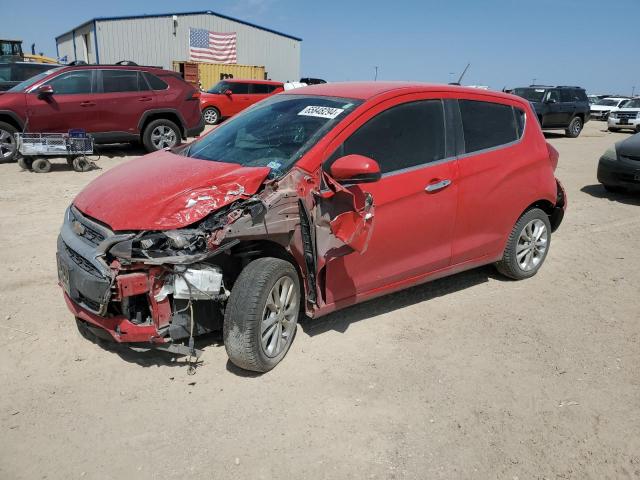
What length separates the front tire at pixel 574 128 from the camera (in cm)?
2060

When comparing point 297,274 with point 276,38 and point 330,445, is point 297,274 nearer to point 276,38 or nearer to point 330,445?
point 330,445

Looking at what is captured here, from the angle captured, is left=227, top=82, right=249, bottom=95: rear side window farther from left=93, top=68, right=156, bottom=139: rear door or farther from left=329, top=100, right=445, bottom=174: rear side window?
left=329, top=100, right=445, bottom=174: rear side window

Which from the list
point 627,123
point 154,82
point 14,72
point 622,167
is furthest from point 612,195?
point 627,123

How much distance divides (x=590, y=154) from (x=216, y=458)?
1528 centimetres

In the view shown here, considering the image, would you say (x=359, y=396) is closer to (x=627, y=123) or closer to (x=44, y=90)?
(x=44, y=90)

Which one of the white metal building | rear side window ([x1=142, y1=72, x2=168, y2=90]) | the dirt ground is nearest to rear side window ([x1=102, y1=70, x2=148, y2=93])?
rear side window ([x1=142, y1=72, x2=168, y2=90])

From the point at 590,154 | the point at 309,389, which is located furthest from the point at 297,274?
the point at 590,154

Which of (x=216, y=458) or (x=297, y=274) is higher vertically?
(x=297, y=274)

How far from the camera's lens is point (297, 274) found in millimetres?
3516

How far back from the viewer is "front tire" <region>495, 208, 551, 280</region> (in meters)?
4.96

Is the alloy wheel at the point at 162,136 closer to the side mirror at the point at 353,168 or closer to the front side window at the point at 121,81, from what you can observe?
the front side window at the point at 121,81

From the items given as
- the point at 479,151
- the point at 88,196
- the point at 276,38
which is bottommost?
the point at 88,196

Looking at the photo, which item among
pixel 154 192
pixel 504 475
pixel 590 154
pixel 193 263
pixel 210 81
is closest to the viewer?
pixel 504 475

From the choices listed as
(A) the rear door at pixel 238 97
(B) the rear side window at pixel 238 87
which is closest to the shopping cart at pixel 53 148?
(A) the rear door at pixel 238 97
